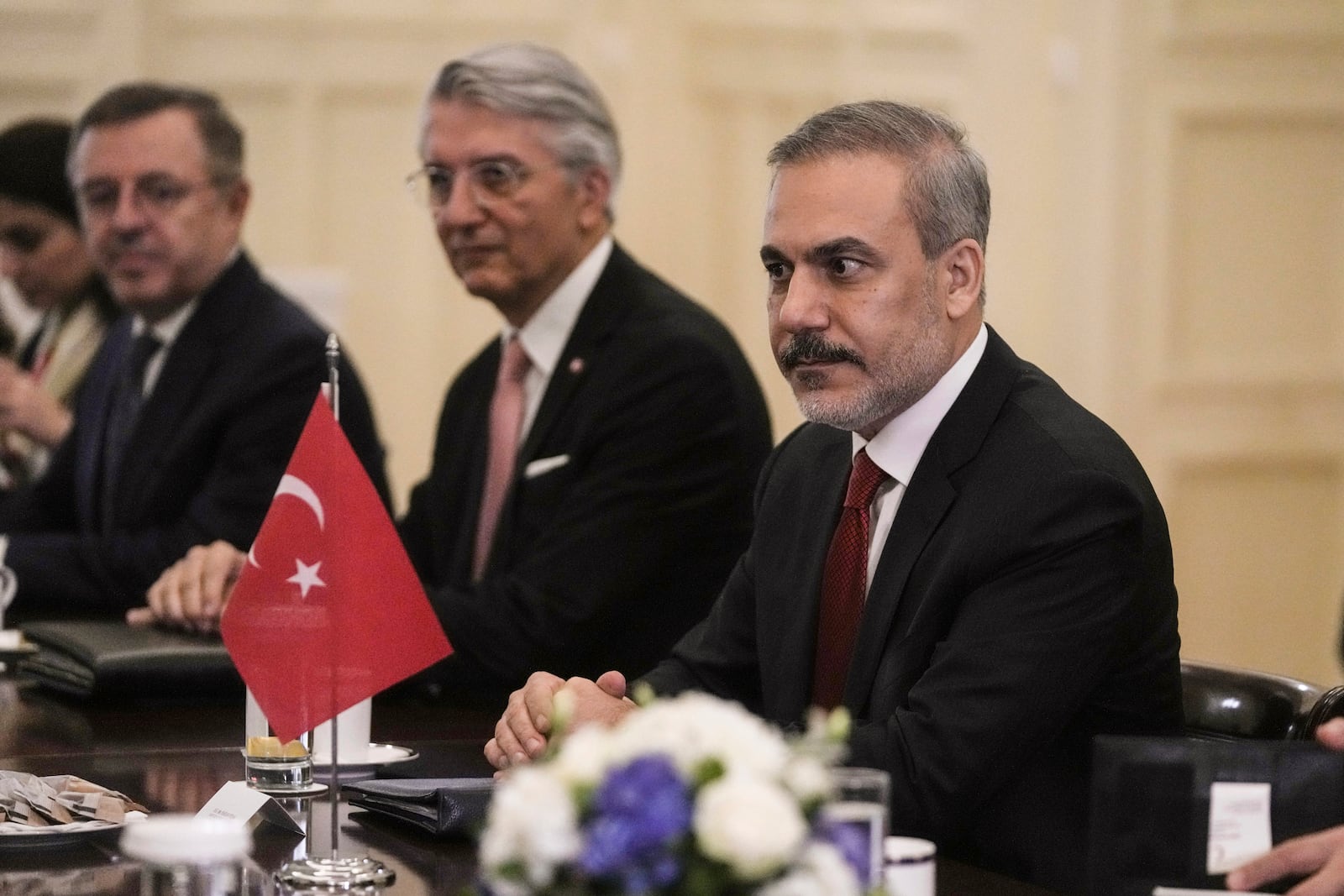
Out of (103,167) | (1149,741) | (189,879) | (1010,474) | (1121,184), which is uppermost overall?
(1121,184)

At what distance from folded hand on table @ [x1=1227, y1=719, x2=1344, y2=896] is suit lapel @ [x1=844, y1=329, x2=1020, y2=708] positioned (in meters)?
0.65

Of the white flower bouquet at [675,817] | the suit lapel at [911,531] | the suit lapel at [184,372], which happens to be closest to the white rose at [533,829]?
the white flower bouquet at [675,817]

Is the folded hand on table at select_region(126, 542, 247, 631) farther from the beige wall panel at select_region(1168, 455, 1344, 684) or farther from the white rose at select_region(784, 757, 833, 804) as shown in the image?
the beige wall panel at select_region(1168, 455, 1344, 684)

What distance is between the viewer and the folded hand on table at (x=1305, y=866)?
157 cm

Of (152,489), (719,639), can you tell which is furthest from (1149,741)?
(152,489)

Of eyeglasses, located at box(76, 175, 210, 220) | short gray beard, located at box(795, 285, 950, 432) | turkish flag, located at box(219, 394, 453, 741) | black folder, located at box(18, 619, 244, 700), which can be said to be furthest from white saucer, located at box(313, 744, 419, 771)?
eyeglasses, located at box(76, 175, 210, 220)

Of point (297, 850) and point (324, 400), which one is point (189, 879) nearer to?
point (297, 850)

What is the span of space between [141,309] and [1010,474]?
2.45m

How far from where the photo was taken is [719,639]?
261 cm

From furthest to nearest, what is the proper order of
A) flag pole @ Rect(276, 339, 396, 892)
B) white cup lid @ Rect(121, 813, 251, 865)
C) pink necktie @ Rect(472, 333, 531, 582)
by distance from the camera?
1. pink necktie @ Rect(472, 333, 531, 582)
2. flag pole @ Rect(276, 339, 396, 892)
3. white cup lid @ Rect(121, 813, 251, 865)

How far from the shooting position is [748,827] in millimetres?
1000

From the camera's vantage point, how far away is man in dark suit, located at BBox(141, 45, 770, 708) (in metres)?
3.07

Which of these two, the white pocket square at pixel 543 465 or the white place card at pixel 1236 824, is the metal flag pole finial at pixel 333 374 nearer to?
the white place card at pixel 1236 824

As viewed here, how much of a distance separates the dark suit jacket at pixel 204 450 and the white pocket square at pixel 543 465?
0.60 metres
